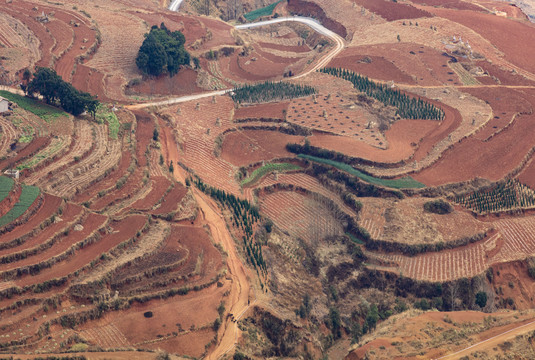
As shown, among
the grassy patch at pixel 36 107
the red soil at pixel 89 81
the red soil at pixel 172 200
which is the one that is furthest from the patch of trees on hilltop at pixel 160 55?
the red soil at pixel 172 200

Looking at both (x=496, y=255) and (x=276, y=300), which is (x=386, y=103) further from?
(x=276, y=300)

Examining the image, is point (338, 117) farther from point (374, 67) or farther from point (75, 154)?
point (75, 154)

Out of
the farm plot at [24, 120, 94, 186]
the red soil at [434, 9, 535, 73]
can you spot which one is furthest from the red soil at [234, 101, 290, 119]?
the red soil at [434, 9, 535, 73]

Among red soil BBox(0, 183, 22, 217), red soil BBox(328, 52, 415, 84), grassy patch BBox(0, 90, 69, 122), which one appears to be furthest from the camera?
red soil BBox(328, 52, 415, 84)

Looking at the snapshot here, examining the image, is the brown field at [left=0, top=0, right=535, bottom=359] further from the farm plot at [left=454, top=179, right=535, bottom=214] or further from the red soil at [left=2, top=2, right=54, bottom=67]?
the farm plot at [left=454, top=179, right=535, bottom=214]

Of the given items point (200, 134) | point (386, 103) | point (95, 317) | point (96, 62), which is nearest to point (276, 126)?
point (200, 134)

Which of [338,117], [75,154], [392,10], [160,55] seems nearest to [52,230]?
[75,154]

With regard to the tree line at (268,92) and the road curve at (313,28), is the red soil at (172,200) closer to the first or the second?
the road curve at (313,28)
